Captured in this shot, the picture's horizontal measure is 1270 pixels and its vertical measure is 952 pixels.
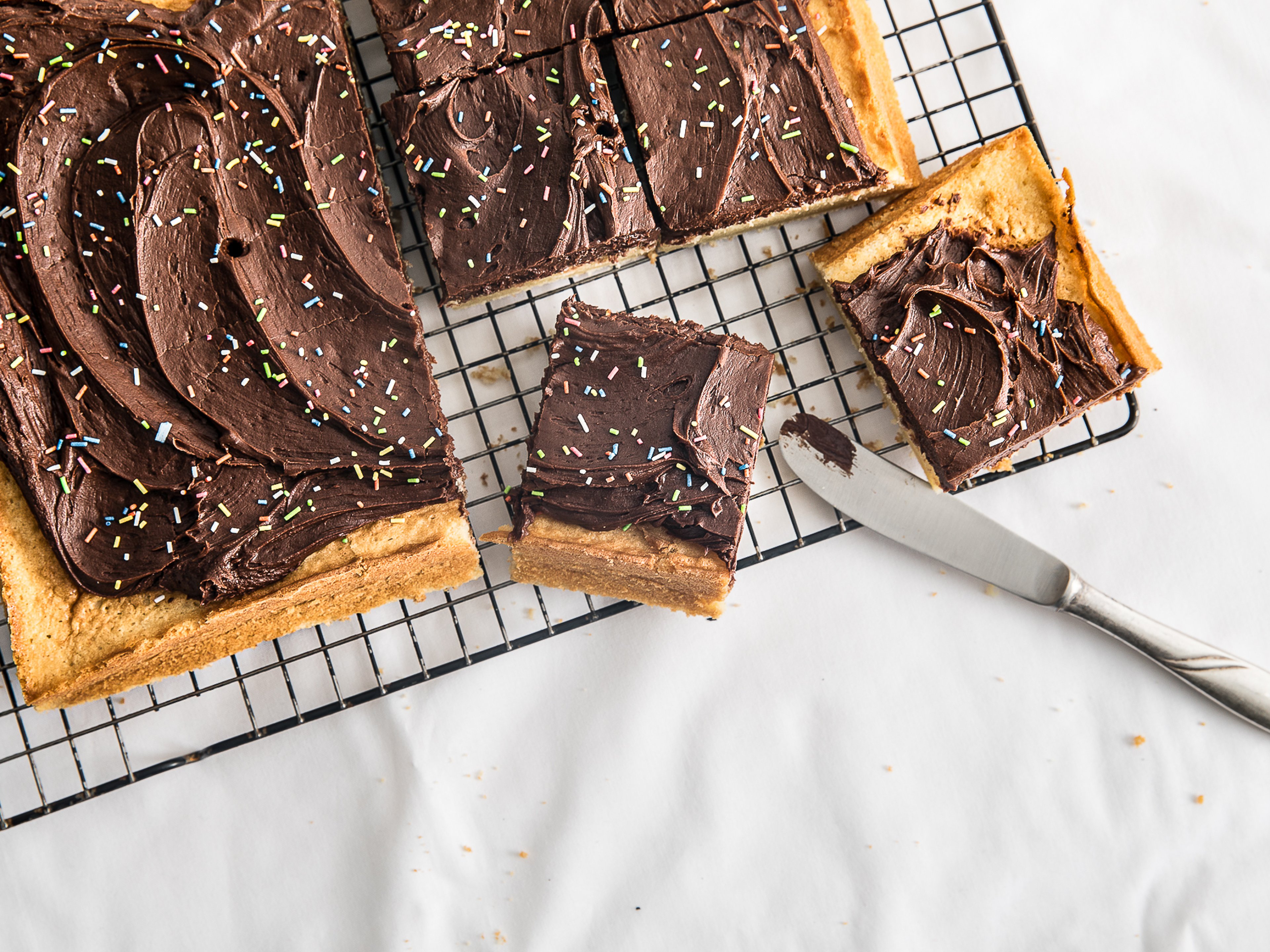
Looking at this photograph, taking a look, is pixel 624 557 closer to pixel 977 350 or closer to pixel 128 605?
pixel 977 350

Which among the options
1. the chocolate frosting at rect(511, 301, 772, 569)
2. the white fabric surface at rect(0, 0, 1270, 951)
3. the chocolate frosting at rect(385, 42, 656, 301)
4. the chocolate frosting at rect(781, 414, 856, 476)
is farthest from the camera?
the white fabric surface at rect(0, 0, 1270, 951)

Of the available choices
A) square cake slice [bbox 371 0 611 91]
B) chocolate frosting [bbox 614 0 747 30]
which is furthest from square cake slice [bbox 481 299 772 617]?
chocolate frosting [bbox 614 0 747 30]

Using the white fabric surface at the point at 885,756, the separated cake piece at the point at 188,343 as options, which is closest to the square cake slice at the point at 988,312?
the white fabric surface at the point at 885,756

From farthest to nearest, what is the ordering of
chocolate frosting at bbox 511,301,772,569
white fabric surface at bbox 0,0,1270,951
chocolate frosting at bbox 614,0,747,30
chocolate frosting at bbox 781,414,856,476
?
1. white fabric surface at bbox 0,0,1270,951
2. chocolate frosting at bbox 781,414,856,476
3. chocolate frosting at bbox 614,0,747,30
4. chocolate frosting at bbox 511,301,772,569

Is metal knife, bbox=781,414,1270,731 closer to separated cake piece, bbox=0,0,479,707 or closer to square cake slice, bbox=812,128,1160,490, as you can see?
square cake slice, bbox=812,128,1160,490

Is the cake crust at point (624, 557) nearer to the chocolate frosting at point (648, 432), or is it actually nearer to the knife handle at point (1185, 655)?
the chocolate frosting at point (648, 432)

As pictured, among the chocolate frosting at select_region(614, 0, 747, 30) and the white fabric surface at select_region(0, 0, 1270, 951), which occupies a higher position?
the chocolate frosting at select_region(614, 0, 747, 30)

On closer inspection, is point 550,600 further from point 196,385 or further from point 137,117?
point 137,117
